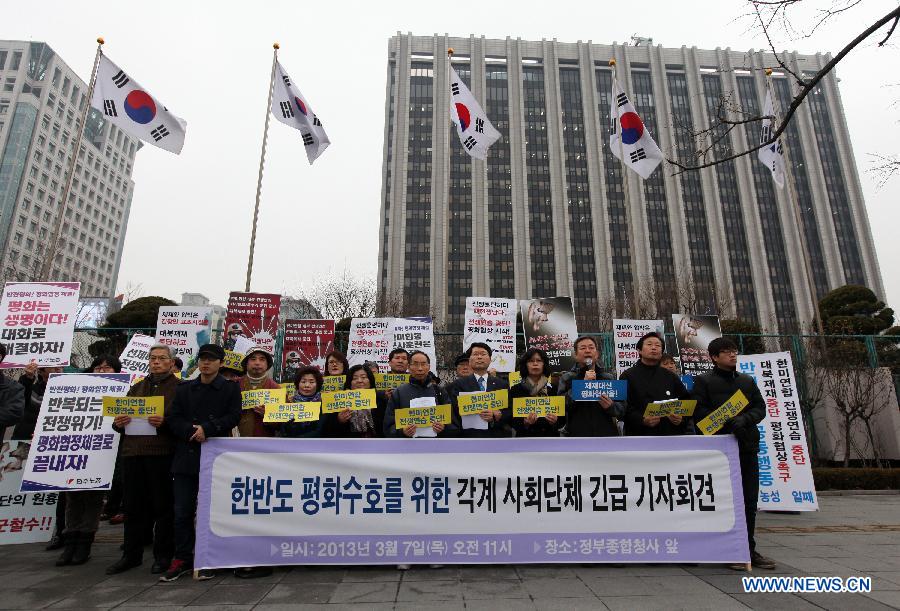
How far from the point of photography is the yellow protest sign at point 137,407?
423cm

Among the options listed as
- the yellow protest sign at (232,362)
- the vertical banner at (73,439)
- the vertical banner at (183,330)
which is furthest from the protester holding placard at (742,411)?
the vertical banner at (183,330)

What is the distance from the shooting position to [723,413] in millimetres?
4258

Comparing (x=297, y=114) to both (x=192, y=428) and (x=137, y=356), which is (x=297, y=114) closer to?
(x=137, y=356)

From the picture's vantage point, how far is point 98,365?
18.0ft

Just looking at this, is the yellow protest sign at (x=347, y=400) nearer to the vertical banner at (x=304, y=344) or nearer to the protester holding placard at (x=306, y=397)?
the protester holding placard at (x=306, y=397)

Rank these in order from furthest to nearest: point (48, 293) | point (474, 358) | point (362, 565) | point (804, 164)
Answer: point (804, 164) → point (48, 293) → point (474, 358) → point (362, 565)

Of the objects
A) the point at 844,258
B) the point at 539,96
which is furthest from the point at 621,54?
the point at 844,258

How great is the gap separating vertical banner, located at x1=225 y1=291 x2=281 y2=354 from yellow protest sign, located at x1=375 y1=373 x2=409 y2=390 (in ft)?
11.6

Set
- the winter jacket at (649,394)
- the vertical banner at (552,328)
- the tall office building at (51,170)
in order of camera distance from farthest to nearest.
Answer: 1. the tall office building at (51,170)
2. the vertical banner at (552,328)
3. the winter jacket at (649,394)

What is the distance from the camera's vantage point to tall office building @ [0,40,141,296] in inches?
2648

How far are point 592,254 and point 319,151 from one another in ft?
193

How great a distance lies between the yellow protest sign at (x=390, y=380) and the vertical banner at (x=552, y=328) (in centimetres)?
361

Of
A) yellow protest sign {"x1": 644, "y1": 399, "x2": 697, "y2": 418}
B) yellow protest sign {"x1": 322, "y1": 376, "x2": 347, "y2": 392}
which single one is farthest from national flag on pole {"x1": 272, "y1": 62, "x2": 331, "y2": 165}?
yellow protest sign {"x1": 644, "y1": 399, "x2": 697, "y2": 418}

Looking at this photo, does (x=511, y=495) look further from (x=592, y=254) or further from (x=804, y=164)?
(x=804, y=164)
